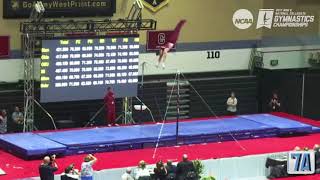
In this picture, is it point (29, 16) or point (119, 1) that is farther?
point (119, 1)

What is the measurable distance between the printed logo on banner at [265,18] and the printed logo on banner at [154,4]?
153 inches

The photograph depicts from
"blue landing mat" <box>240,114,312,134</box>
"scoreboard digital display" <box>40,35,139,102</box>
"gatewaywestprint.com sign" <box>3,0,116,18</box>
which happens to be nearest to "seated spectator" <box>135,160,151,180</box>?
"scoreboard digital display" <box>40,35,139,102</box>

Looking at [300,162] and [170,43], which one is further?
[170,43]

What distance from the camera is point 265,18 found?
A: 87.9ft

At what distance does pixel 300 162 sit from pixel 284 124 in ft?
15.2

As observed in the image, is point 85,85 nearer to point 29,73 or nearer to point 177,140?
point 29,73

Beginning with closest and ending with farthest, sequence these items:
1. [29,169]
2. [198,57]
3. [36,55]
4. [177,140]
Answer: 1. [29,169]
2. [177,140]
3. [36,55]
4. [198,57]

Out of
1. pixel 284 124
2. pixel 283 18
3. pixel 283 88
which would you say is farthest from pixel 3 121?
pixel 283 18

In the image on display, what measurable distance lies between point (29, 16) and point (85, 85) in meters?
2.62

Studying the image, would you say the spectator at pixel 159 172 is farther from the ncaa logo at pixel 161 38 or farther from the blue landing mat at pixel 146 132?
the ncaa logo at pixel 161 38

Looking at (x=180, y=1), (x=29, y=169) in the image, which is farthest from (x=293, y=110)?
(x=29, y=169)

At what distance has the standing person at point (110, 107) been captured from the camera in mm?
22562

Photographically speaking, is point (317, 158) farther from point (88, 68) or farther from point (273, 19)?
point (273, 19)

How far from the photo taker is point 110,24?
23312 mm
